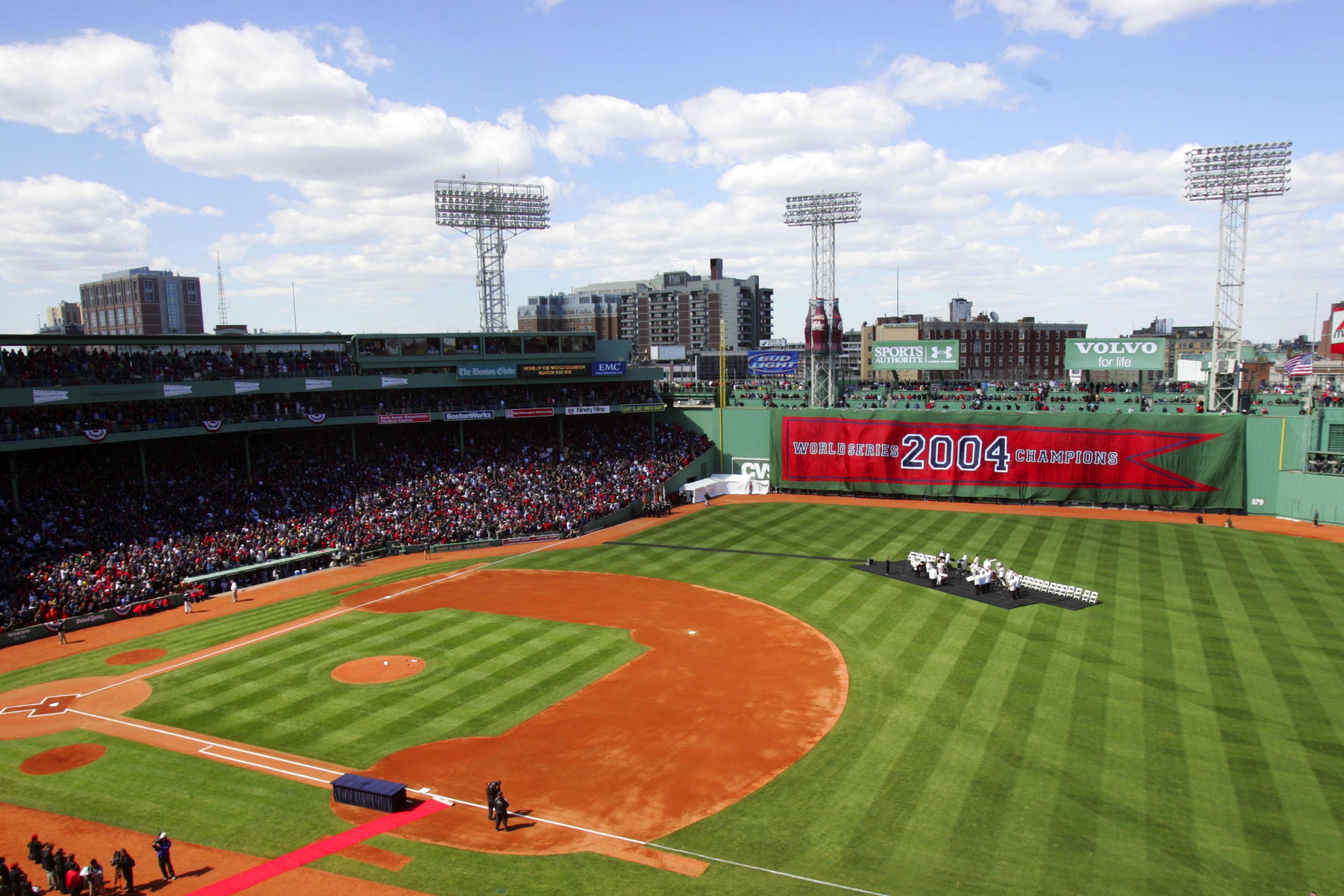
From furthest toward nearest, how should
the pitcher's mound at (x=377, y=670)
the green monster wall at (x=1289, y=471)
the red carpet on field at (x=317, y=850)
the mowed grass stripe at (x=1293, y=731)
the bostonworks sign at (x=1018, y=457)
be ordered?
the bostonworks sign at (x=1018, y=457) < the green monster wall at (x=1289, y=471) < the pitcher's mound at (x=377, y=670) < the mowed grass stripe at (x=1293, y=731) < the red carpet on field at (x=317, y=850)

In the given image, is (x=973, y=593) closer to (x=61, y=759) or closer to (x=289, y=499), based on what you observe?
(x=61, y=759)

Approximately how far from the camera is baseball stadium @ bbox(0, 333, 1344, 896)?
1808 centimetres

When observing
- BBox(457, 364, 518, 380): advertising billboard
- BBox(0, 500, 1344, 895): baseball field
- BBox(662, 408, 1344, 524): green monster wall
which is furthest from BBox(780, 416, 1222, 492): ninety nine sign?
BBox(457, 364, 518, 380): advertising billboard

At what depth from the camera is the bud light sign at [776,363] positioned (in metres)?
68.3

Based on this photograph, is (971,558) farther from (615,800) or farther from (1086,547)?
(615,800)

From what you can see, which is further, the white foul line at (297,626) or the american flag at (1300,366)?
the american flag at (1300,366)

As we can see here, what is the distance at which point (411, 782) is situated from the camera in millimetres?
20656

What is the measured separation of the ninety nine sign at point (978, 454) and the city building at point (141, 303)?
143 metres

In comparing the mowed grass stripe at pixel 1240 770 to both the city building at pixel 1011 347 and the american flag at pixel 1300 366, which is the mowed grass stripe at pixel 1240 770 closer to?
the american flag at pixel 1300 366

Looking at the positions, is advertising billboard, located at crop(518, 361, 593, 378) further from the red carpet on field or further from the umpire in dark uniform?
the umpire in dark uniform

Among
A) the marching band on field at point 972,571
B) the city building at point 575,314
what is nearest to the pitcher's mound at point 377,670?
the marching band on field at point 972,571

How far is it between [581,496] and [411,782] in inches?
1301

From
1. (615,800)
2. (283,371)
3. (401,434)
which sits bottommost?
(615,800)

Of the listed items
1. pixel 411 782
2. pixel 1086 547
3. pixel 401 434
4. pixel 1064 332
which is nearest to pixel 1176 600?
pixel 1086 547
